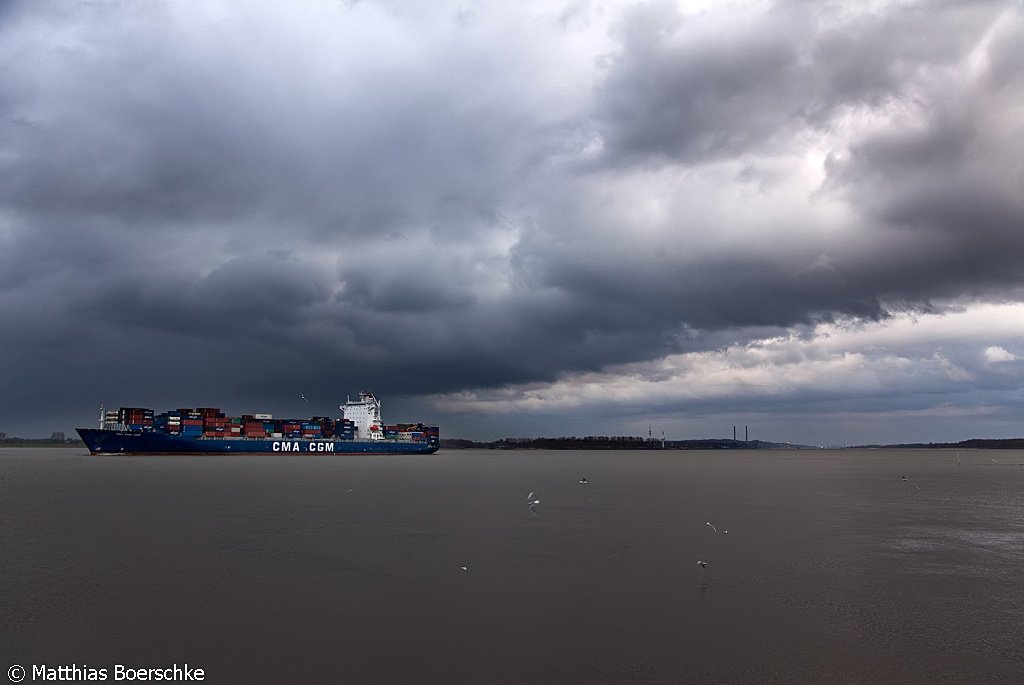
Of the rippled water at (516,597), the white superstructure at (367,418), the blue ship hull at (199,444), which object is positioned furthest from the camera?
the white superstructure at (367,418)

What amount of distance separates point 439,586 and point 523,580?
2868 millimetres

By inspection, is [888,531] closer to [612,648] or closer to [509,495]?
[612,648]

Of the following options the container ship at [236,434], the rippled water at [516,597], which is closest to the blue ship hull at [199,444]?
the container ship at [236,434]

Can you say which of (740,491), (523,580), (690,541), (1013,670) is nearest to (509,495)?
(740,491)

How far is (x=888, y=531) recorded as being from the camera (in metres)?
34.2

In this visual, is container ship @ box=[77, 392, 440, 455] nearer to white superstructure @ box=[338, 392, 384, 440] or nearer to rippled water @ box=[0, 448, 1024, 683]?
white superstructure @ box=[338, 392, 384, 440]

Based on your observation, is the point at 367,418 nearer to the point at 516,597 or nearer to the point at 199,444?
the point at 199,444

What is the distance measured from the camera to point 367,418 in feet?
609

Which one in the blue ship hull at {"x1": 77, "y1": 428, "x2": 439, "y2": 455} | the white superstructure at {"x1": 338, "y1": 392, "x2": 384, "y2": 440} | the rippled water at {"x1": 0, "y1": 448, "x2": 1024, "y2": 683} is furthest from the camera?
the white superstructure at {"x1": 338, "y1": 392, "x2": 384, "y2": 440}

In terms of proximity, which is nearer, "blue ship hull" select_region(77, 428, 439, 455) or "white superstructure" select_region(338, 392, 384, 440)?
"blue ship hull" select_region(77, 428, 439, 455)

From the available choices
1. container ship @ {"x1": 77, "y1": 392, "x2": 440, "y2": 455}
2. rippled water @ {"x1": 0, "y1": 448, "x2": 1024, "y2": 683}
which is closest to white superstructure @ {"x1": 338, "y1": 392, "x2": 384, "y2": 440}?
container ship @ {"x1": 77, "y1": 392, "x2": 440, "y2": 455}

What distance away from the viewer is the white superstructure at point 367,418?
183 m

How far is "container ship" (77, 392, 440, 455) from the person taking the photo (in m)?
135

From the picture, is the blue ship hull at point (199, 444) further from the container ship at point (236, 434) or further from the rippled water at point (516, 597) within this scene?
the rippled water at point (516, 597)
